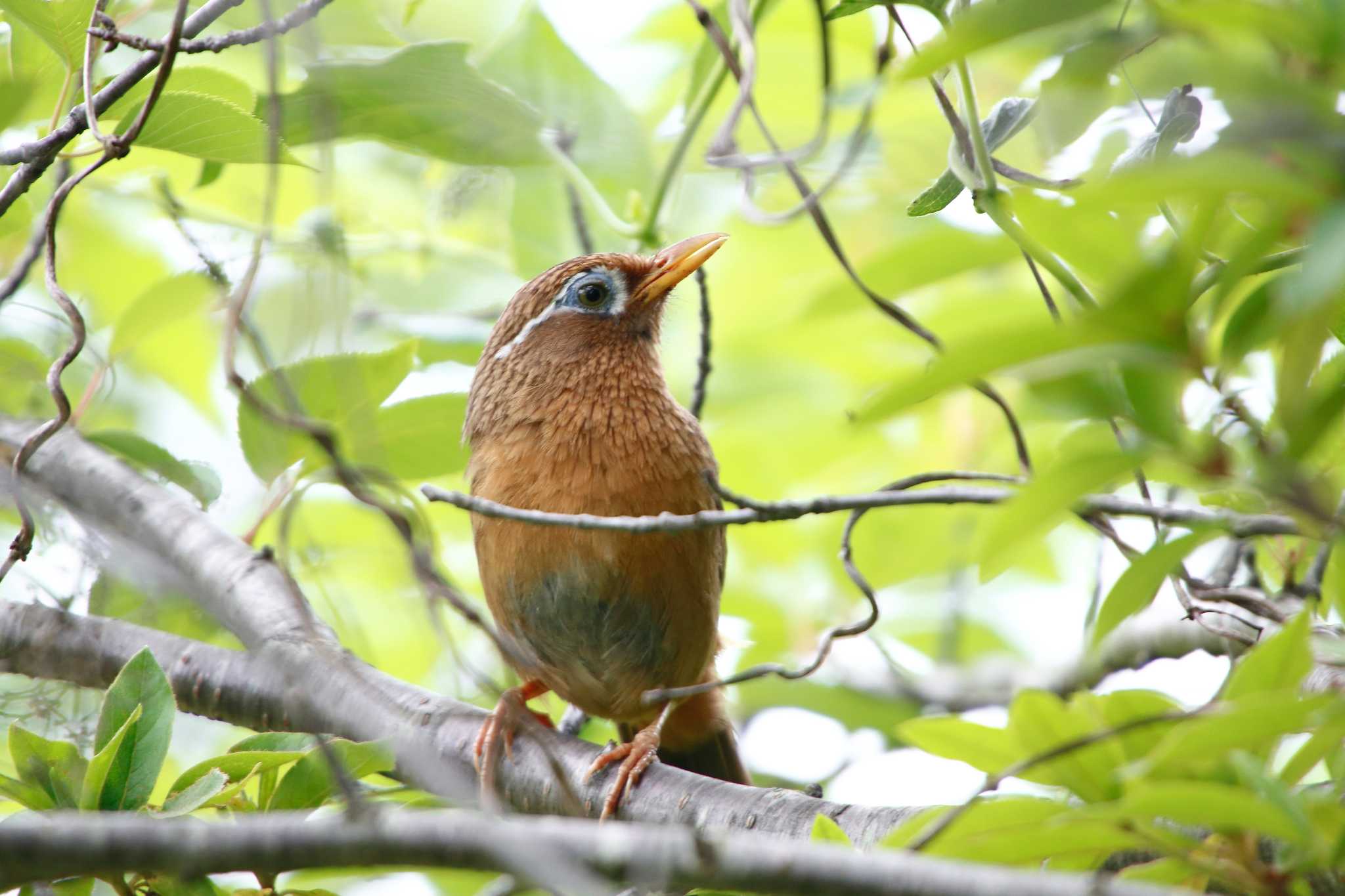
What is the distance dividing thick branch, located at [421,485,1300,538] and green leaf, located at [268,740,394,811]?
62cm

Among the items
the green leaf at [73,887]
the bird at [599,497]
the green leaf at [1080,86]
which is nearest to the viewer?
the green leaf at [1080,86]

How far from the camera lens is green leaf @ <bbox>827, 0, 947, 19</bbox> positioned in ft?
6.83

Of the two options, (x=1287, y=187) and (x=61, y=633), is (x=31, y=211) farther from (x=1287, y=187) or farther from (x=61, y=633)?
(x=1287, y=187)

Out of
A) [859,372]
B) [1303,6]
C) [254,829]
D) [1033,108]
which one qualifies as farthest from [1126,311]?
[859,372]

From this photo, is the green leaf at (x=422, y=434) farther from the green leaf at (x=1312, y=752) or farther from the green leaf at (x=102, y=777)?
the green leaf at (x=1312, y=752)

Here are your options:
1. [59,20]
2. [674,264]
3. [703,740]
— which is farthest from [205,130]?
[703,740]

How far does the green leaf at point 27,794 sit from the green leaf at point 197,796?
229mm

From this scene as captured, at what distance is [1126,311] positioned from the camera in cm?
120

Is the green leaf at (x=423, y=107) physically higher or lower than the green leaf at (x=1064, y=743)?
higher

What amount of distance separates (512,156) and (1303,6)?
105 inches

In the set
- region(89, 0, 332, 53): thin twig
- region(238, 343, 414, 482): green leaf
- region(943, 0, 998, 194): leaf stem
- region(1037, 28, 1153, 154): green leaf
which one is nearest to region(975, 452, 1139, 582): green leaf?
Answer: region(1037, 28, 1153, 154): green leaf

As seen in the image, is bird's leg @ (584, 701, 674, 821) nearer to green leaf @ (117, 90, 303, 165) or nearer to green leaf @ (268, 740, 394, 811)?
green leaf @ (268, 740, 394, 811)

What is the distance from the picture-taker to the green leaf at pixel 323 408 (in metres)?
3.00

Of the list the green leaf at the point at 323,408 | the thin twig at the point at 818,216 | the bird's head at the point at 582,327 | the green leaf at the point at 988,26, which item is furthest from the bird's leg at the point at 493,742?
the green leaf at the point at 988,26
